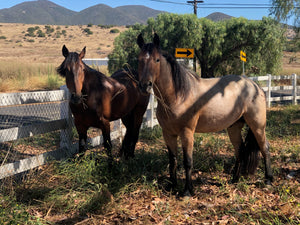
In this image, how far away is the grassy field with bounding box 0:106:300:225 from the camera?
3.11 m

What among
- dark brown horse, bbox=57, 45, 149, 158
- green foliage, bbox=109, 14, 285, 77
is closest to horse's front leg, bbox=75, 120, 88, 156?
dark brown horse, bbox=57, 45, 149, 158

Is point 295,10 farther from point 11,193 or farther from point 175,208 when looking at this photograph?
point 11,193

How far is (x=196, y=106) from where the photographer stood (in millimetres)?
3604

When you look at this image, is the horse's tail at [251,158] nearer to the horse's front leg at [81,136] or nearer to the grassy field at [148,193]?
the grassy field at [148,193]

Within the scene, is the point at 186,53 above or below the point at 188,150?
above

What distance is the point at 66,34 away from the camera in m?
61.8

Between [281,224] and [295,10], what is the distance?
10.1 m

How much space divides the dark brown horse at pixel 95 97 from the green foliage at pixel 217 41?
8.90 m

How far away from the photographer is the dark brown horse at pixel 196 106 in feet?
10.8

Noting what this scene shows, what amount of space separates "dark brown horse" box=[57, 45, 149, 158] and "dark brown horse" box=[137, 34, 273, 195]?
0.57 m

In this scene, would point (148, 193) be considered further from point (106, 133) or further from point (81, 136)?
point (81, 136)

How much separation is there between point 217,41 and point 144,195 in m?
11.9

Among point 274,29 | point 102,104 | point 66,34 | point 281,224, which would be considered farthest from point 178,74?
point 66,34

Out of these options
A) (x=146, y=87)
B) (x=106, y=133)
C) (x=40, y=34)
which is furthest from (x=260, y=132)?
(x=40, y=34)
